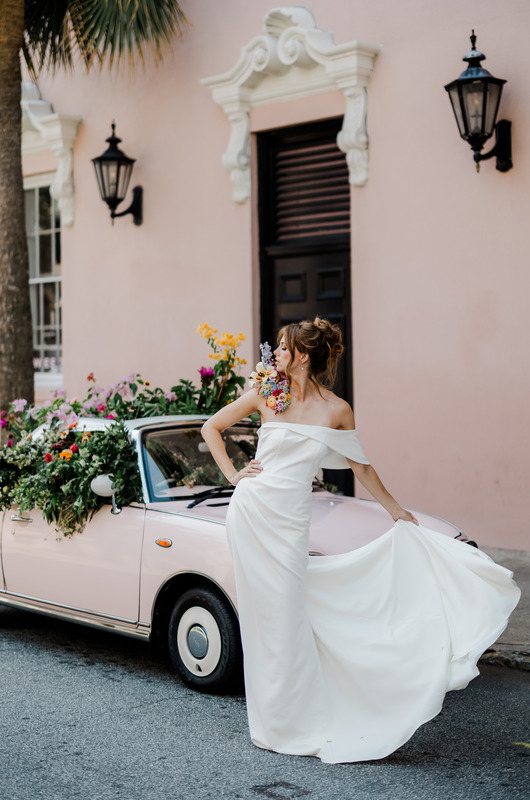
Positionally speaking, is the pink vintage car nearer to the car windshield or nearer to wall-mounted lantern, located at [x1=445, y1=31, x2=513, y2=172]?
the car windshield

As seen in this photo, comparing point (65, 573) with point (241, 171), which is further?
point (241, 171)

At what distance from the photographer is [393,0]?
9.57 metres

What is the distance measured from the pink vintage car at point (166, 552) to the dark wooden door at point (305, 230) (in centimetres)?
400

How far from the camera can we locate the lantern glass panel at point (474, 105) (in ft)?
27.6

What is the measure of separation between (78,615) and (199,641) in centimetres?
96

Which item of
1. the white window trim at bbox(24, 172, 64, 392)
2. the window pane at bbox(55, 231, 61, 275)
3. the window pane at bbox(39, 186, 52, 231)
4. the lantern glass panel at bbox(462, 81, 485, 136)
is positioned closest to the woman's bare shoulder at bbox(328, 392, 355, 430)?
the lantern glass panel at bbox(462, 81, 485, 136)

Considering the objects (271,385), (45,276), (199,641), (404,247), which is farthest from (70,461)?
(45,276)

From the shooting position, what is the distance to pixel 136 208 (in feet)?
38.9

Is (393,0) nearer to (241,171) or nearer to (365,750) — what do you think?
(241,171)

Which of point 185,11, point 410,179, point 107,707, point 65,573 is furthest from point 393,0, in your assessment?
point 107,707

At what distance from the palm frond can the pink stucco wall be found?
0.78 metres

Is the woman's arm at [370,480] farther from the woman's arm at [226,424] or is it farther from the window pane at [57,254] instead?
the window pane at [57,254]

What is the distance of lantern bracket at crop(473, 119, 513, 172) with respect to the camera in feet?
28.3

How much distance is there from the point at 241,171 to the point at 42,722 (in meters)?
7.03
